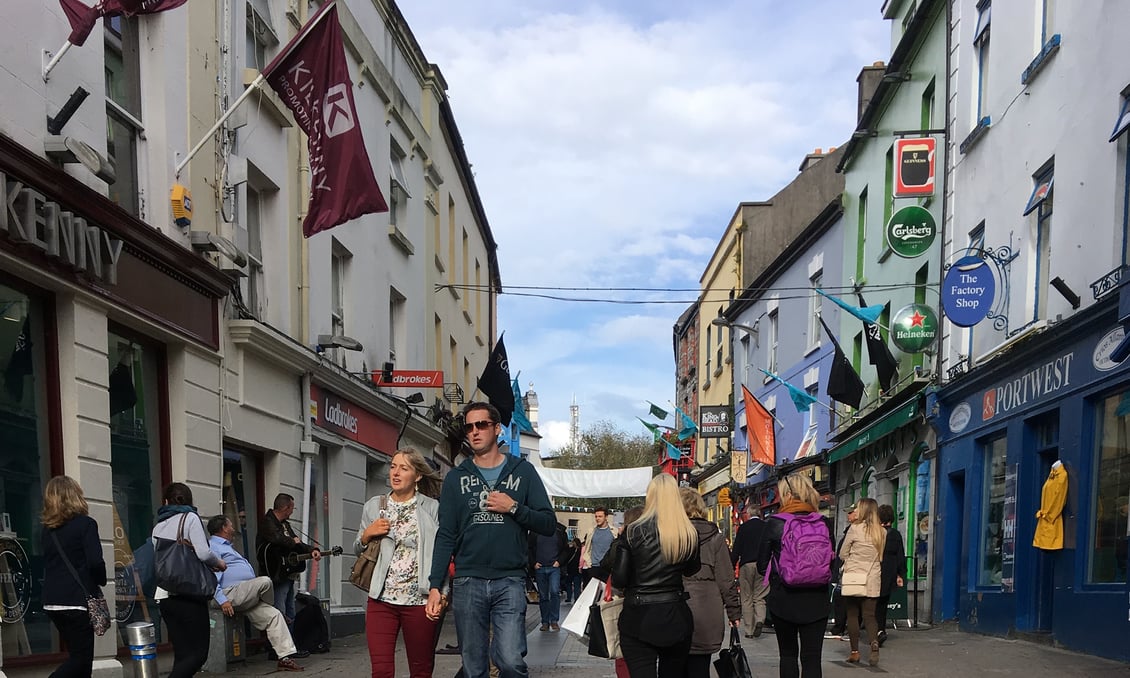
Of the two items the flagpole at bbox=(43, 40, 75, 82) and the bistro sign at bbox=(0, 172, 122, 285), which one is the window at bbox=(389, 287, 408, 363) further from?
the flagpole at bbox=(43, 40, 75, 82)

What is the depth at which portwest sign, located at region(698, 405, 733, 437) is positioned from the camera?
39.3 metres

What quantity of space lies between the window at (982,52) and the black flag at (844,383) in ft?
20.7

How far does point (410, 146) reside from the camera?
23484 mm

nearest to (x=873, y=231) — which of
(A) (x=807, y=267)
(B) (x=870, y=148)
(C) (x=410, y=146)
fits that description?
(B) (x=870, y=148)

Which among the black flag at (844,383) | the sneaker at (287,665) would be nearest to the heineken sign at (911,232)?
the black flag at (844,383)

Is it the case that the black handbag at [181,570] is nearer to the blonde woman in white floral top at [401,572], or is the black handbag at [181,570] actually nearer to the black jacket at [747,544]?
the blonde woman in white floral top at [401,572]

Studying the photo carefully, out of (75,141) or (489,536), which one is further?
(75,141)

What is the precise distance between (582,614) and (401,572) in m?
1.57

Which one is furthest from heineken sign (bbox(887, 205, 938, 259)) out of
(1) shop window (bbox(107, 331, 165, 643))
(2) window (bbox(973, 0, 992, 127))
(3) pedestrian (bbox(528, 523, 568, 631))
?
(1) shop window (bbox(107, 331, 165, 643))

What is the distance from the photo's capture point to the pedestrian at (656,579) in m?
6.68

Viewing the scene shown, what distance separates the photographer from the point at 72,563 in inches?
297

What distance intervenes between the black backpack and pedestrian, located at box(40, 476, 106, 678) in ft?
17.8

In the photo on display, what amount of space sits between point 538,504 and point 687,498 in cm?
156

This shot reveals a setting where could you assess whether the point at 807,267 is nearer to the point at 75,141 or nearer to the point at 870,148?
the point at 870,148
